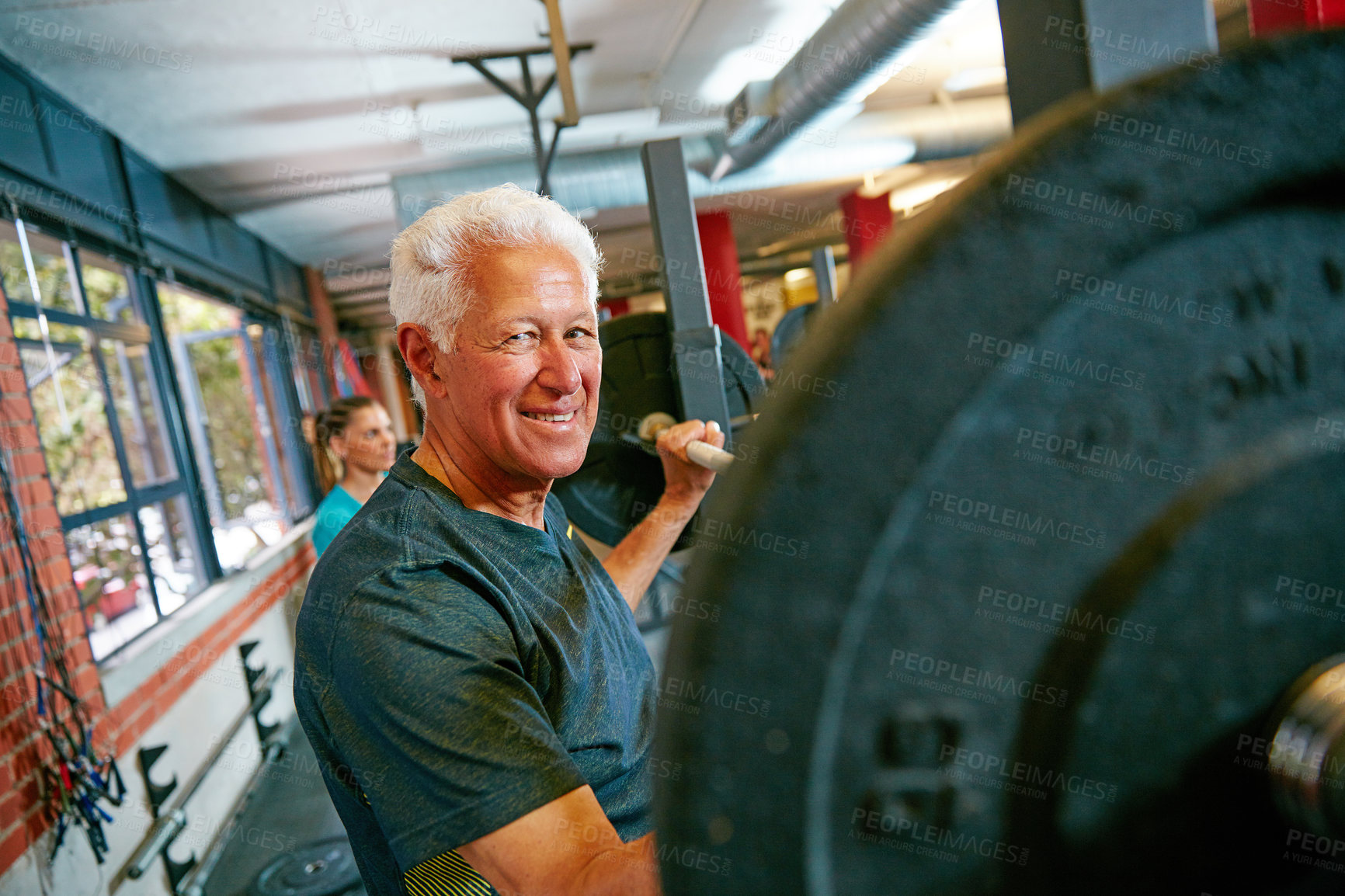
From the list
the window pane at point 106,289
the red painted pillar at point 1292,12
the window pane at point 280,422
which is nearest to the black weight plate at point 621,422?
the red painted pillar at point 1292,12

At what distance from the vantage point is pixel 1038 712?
293mm

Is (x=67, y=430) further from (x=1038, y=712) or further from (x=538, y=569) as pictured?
(x=1038, y=712)

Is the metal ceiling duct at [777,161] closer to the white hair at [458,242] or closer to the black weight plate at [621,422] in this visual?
the black weight plate at [621,422]

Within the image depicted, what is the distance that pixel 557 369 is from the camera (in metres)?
1.05

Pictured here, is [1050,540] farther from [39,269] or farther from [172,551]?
[172,551]

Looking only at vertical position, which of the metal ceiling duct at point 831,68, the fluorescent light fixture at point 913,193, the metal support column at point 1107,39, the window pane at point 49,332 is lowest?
the metal support column at point 1107,39

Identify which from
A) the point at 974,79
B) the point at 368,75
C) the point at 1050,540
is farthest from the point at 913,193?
the point at 1050,540

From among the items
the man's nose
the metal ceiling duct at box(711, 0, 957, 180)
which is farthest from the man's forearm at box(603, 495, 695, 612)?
the metal ceiling duct at box(711, 0, 957, 180)

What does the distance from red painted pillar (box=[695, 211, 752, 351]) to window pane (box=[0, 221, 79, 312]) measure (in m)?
6.17

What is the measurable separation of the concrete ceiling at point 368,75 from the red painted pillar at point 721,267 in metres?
2.79

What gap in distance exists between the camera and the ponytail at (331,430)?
3.12 meters

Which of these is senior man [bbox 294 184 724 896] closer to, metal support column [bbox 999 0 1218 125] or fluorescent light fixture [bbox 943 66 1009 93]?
metal support column [bbox 999 0 1218 125]

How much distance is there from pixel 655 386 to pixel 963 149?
5027 mm

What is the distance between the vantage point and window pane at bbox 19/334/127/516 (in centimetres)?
284
